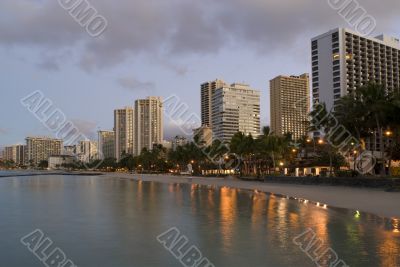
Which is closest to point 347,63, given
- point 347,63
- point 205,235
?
point 347,63

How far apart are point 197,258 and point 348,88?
433 feet

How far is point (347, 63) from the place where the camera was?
137 meters

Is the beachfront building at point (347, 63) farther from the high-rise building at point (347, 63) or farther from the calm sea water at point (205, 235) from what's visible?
the calm sea water at point (205, 235)

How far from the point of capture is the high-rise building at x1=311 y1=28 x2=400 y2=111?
13600 centimetres

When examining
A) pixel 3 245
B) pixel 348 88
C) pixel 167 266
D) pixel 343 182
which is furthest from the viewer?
pixel 348 88

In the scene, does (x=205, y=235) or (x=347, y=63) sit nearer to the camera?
(x=205, y=235)

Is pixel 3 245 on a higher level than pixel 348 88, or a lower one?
lower

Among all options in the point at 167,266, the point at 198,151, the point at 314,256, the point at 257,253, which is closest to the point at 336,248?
the point at 314,256

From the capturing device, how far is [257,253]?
1140 cm

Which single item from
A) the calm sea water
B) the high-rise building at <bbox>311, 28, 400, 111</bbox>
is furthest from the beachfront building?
the calm sea water

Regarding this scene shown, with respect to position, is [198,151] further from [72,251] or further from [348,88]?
[72,251]

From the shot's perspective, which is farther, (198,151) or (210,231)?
(198,151)

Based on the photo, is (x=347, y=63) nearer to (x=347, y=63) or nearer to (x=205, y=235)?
(x=347, y=63)

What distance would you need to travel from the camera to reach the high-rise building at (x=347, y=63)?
446 ft
